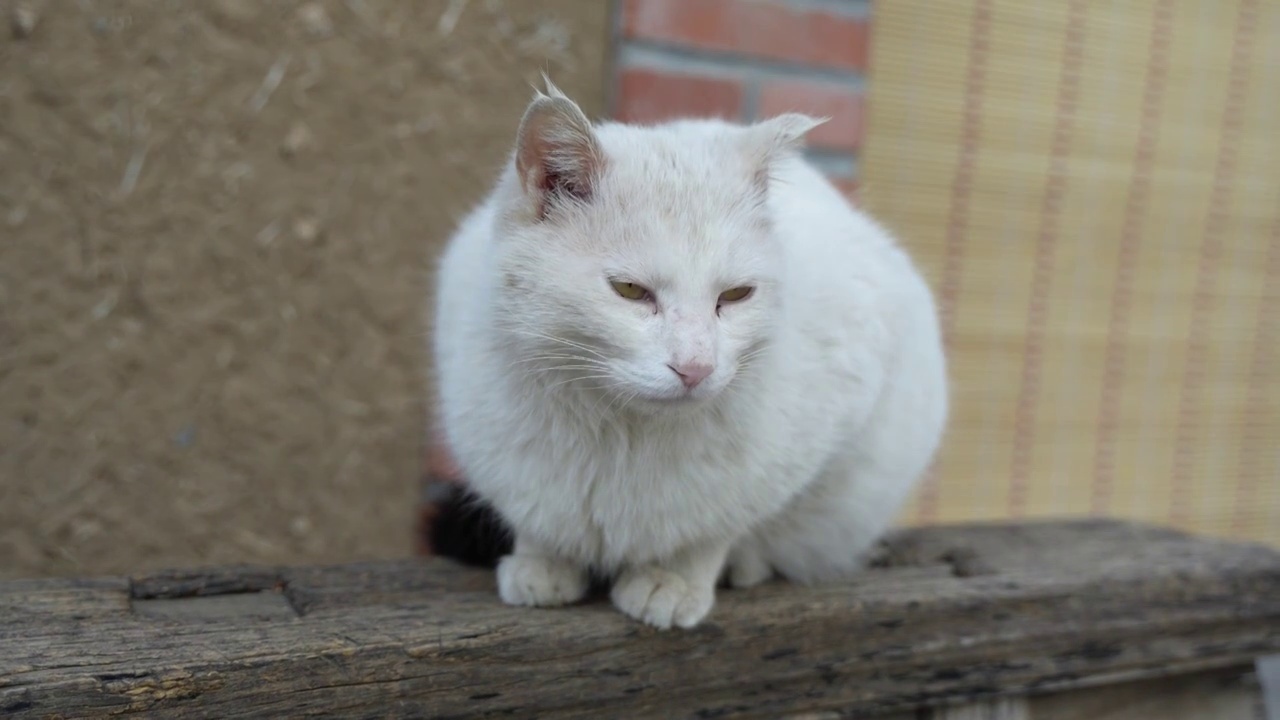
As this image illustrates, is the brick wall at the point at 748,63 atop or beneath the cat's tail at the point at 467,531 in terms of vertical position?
atop

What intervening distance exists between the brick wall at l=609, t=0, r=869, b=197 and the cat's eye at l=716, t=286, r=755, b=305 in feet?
2.90

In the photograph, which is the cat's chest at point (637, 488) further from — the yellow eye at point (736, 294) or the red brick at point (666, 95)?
the red brick at point (666, 95)

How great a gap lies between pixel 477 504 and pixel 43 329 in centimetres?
91

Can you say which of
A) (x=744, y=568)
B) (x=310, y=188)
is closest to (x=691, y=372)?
(x=744, y=568)

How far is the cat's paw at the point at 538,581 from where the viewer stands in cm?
123

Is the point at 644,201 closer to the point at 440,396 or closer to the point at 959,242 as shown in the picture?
the point at 440,396

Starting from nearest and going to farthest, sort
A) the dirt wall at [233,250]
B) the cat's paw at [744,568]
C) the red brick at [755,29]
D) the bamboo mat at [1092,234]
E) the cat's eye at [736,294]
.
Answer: the cat's eye at [736,294]
the cat's paw at [744,568]
the dirt wall at [233,250]
the red brick at [755,29]
the bamboo mat at [1092,234]

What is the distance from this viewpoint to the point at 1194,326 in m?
2.91

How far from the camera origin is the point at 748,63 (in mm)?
1961

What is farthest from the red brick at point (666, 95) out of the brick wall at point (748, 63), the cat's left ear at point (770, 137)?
the cat's left ear at point (770, 137)

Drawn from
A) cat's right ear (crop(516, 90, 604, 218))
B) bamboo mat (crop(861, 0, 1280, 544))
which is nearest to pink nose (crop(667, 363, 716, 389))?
cat's right ear (crop(516, 90, 604, 218))

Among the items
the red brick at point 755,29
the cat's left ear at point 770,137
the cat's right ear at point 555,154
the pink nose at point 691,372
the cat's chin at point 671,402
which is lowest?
the cat's chin at point 671,402

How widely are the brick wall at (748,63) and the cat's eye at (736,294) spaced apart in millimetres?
884

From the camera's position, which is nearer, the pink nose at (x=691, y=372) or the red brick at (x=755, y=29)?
the pink nose at (x=691, y=372)
